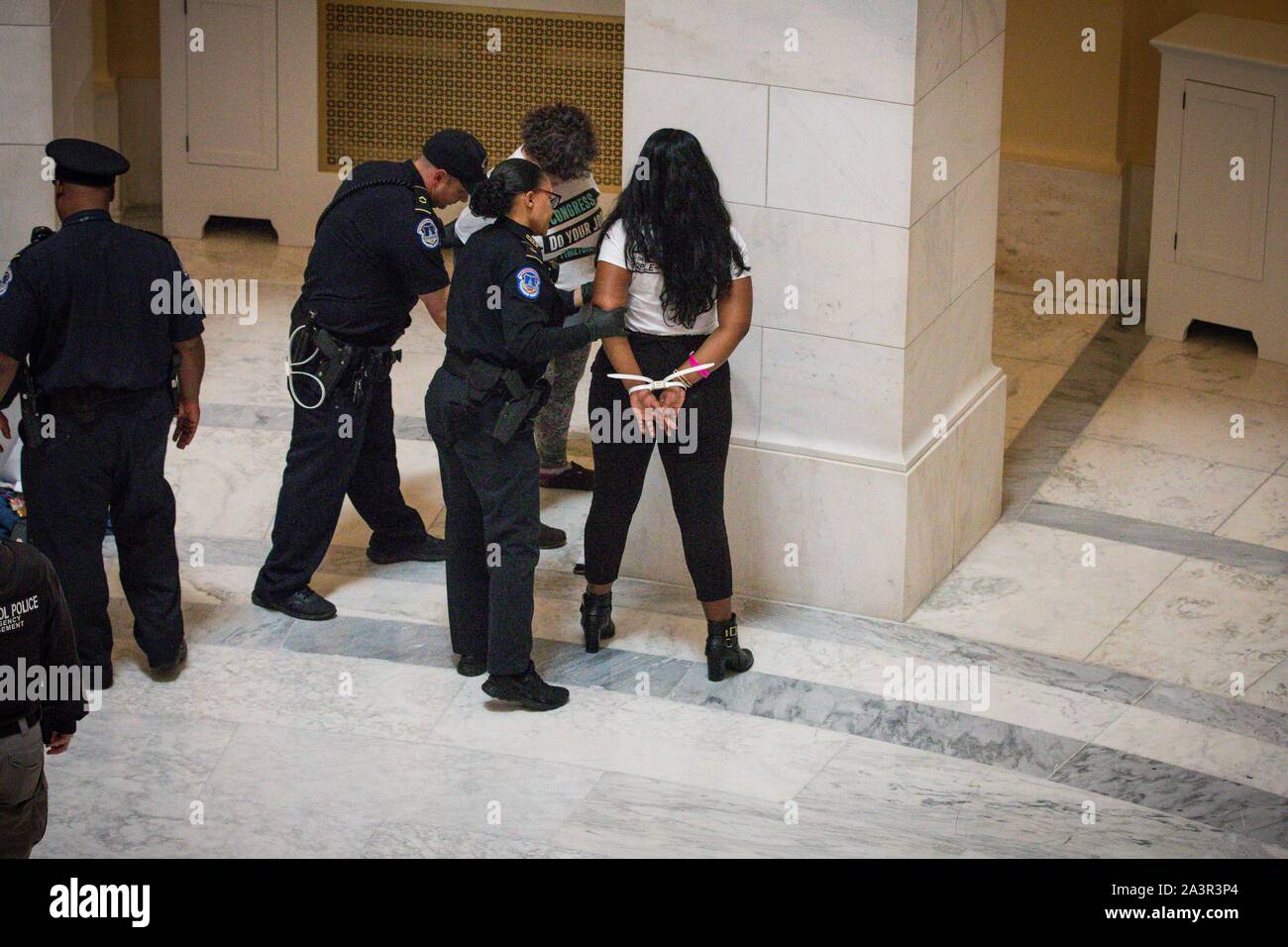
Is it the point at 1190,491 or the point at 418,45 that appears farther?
the point at 418,45

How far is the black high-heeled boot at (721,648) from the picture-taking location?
17.6 ft

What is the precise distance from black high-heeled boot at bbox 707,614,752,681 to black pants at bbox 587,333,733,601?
0.32 ft

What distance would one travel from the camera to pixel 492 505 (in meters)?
5.05

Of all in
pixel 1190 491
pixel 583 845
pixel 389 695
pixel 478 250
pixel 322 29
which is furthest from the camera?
pixel 322 29

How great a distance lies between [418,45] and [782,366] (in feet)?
13.4

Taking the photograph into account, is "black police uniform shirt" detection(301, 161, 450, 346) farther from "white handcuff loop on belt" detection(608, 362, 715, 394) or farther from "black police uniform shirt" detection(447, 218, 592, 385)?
"white handcuff loop on belt" detection(608, 362, 715, 394)

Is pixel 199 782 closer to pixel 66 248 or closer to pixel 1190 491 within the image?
pixel 66 248

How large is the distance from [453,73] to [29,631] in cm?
567

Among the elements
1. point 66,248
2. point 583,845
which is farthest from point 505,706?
point 66,248

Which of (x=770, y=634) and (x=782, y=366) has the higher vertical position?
(x=782, y=366)

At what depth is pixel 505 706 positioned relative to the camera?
17.1 ft

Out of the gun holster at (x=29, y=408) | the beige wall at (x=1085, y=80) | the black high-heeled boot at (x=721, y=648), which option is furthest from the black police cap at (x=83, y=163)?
the beige wall at (x=1085, y=80)

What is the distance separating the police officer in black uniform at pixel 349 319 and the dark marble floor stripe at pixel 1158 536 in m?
2.34

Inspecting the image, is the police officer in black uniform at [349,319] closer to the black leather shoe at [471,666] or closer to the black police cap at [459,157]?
the black police cap at [459,157]
